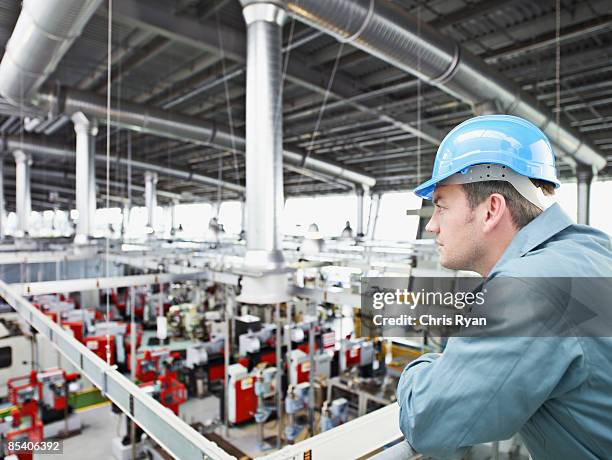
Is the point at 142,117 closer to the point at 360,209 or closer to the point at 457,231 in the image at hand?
the point at 457,231

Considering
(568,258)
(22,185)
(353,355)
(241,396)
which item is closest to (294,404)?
(241,396)

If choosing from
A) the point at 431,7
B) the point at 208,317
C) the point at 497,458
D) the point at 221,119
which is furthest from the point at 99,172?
the point at 497,458

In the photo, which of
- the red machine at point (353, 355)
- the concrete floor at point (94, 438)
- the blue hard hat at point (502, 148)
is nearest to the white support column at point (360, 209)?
the red machine at point (353, 355)

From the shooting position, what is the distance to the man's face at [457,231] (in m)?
1.00

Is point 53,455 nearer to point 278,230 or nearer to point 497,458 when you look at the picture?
point 278,230

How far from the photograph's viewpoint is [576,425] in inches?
29.6

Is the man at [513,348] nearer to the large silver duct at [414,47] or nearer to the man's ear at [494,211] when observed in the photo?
the man's ear at [494,211]

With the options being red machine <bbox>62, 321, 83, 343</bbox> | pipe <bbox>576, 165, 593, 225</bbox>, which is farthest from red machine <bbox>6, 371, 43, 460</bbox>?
pipe <bbox>576, 165, 593, 225</bbox>

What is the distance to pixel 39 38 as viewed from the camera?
393 centimetres

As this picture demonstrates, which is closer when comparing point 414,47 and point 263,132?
point 263,132

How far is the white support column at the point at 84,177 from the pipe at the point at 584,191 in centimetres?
1022

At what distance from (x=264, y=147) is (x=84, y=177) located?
18.2 ft

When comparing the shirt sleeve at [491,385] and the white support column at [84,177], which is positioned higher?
the white support column at [84,177]

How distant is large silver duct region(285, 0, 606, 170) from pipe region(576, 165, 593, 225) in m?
3.44
